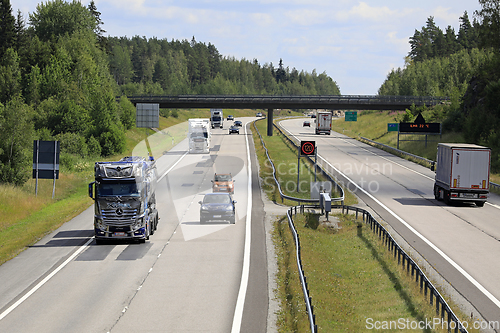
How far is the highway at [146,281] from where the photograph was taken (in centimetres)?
1344

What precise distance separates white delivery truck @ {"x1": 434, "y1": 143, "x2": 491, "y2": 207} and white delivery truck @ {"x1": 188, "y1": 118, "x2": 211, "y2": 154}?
36893mm

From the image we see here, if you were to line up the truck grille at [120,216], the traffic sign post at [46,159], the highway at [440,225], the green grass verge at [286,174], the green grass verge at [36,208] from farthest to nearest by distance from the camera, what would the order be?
1. the green grass verge at [286,174]
2. the traffic sign post at [46,159]
3. the green grass verge at [36,208]
4. the truck grille at [120,216]
5. the highway at [440,225]

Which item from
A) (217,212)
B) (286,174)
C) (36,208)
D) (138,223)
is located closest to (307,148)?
(217,212)

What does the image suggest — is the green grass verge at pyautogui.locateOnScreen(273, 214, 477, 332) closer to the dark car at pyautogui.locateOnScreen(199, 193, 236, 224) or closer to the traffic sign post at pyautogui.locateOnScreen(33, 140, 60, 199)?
the dark car at pyautogui.locateOnScreen(199, 193, 236, 224)

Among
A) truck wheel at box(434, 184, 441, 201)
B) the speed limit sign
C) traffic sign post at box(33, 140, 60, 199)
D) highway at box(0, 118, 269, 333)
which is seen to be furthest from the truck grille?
truck wheel at box(434, 184, 441, 201)

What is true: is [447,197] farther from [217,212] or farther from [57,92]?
[57,92]

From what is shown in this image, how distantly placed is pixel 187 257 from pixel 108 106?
51.8m

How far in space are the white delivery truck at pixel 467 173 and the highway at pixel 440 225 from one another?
88 centimetres

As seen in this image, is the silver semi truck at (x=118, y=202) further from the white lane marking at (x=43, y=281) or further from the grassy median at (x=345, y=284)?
the grassy median at (x=345, y=284)

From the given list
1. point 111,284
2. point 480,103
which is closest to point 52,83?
point 480,103

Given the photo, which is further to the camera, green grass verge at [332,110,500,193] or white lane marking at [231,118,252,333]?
green grass verge at [332,110,500,193]

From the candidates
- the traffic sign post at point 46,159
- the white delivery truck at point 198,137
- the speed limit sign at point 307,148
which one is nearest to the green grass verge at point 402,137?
the speed limit sign at point 307,148

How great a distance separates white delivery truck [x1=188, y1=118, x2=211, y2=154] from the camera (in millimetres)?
63438

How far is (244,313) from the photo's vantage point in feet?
46.0
